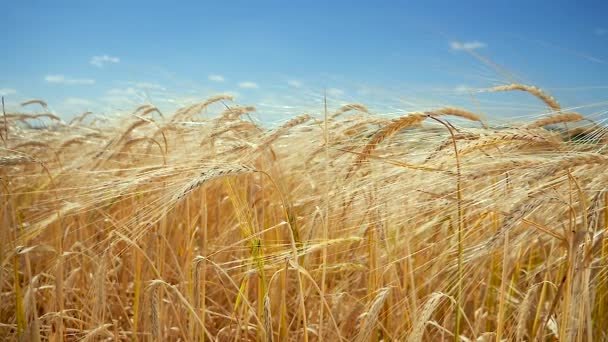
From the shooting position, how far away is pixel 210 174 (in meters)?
1.42

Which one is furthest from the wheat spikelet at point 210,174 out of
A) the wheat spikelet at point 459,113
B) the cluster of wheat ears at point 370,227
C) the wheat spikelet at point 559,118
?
the wheat spikelet at point 559,118

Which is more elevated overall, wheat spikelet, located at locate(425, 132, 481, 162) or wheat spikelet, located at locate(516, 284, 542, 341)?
wheat spikelet, located at locate(425, 132, 481, 162)

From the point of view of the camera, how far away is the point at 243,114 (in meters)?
2.68

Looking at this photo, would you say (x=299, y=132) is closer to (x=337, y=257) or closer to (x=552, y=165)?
(x=337, y=257)

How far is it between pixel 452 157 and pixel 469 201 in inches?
7.0

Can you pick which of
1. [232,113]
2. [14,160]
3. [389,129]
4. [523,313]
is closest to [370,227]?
[389,129]

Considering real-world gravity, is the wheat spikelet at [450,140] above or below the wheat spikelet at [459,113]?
below

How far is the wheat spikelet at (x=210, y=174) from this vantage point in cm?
140

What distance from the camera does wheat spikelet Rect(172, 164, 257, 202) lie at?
54.9 inches

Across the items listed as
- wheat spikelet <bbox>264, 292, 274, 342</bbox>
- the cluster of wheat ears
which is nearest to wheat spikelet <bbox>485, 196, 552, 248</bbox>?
the cluster of wheat ears

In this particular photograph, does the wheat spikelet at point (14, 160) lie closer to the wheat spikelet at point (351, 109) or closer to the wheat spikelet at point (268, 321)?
the wheat spikelet at point (268, 321)

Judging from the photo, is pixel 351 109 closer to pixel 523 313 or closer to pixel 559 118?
pixel 559 118

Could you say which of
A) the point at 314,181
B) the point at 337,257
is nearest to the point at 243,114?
the point at 314,181

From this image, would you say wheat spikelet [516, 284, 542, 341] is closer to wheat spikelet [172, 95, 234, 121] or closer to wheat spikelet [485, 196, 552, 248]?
wheat spikelet [485, 196, 552, 248]
